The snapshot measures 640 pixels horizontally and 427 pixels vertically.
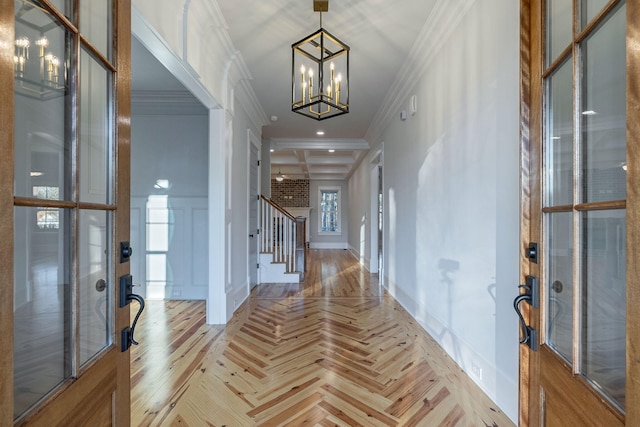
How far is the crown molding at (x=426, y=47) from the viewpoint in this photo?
2.53 meters

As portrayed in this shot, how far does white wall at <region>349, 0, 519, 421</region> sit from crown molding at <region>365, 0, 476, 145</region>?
44 mm

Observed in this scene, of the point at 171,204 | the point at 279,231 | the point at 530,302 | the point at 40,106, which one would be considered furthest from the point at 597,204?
the point at 279,231

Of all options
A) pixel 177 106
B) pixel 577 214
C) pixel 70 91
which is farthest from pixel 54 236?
pixel 177 106

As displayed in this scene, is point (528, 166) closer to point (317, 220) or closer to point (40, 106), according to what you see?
point (40, 106)

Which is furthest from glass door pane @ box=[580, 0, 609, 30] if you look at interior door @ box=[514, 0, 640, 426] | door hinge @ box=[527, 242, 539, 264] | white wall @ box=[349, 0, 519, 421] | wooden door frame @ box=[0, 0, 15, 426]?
wooden door frame @ box=[0, 0, 15, 426]

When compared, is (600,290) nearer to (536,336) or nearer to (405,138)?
(536,336)

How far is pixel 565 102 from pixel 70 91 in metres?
1.47

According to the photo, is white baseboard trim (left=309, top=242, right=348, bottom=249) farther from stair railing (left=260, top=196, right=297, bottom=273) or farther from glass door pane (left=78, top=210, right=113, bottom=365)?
glass door pane (left=78, top=210, right=113, bottom=365)

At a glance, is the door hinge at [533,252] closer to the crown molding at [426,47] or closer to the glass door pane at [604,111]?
the glass door pane at [604,111]

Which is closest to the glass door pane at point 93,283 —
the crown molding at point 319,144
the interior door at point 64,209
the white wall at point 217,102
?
the interior door at point 64,209

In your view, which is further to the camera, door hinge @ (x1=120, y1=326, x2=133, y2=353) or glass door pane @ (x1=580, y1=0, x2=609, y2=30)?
door hinge @ (x1=120, y1=326, x2=133, y2=353)

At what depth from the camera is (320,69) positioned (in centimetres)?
244

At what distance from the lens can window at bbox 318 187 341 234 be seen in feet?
42.0

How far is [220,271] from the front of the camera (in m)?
3.47
